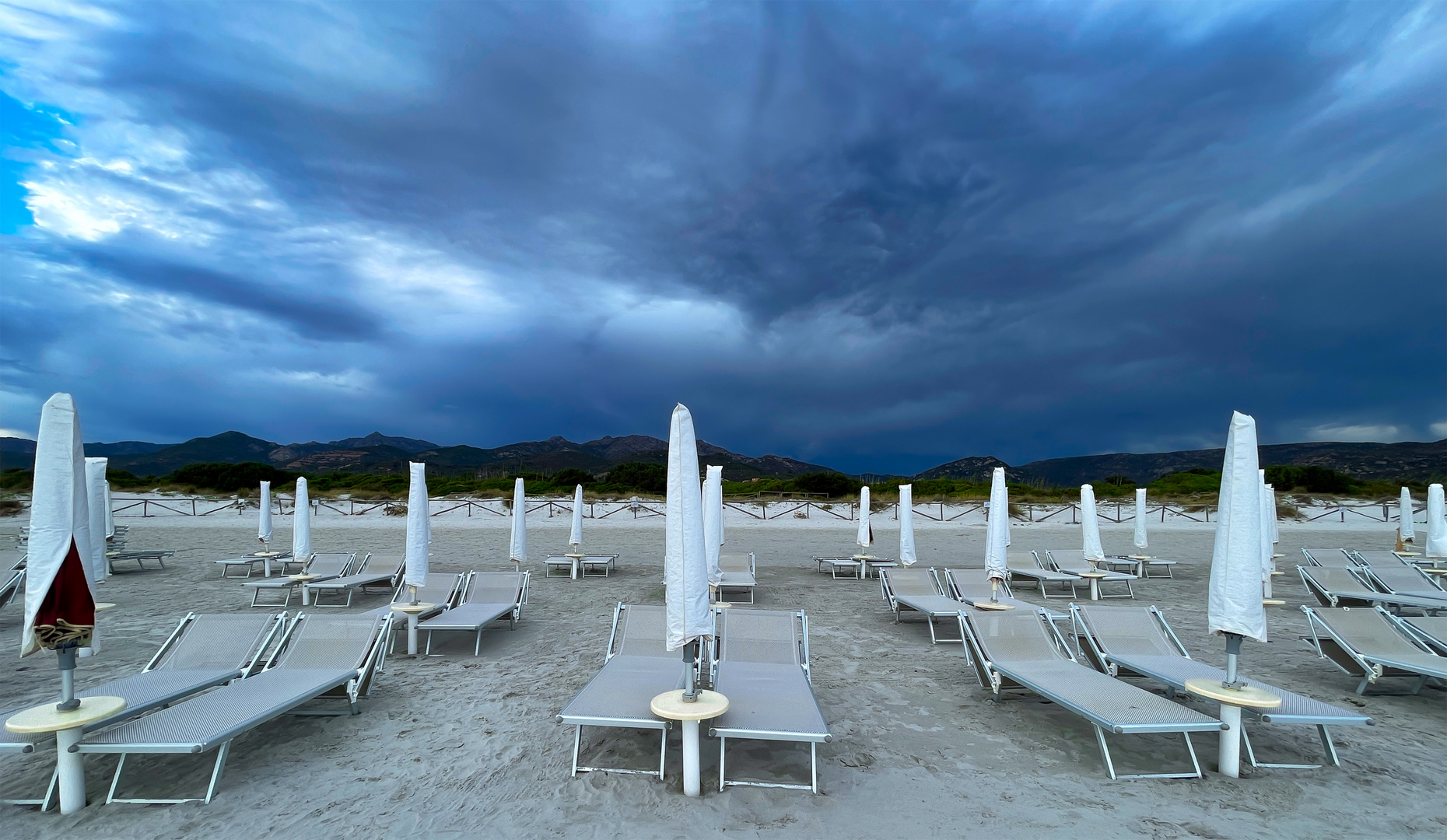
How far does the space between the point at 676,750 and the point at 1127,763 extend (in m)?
3.05

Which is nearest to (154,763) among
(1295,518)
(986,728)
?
(986,728)

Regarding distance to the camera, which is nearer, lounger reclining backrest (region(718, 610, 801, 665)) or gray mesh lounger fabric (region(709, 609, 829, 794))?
gray mesh lounger fabric (region(709, 609, 829, 794))

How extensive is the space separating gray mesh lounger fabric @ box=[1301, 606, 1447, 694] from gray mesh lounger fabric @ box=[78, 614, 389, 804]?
838 centimetres

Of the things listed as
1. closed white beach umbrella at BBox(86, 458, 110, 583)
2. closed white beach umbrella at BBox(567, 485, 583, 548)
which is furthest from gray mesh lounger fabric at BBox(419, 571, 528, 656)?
closed white beach umbrella at BBox(86, 458, 110, 583)

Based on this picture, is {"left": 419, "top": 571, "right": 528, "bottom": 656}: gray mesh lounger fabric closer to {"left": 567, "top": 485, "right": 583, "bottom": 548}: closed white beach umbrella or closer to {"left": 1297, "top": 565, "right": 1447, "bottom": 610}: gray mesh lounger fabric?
{"left": 567, "top": 485, "right": 583, "bottom": 548}: closed white beach umbrella

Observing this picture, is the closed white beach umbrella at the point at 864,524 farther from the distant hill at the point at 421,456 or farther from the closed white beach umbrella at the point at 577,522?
the distant hill at the point at 421,456

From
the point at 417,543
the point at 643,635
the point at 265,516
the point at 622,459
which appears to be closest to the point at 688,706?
the point at 643,635

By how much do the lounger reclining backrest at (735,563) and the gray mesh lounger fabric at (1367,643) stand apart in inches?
280

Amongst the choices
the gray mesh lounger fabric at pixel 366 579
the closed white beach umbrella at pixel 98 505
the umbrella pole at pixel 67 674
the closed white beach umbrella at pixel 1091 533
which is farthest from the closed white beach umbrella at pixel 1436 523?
the closed white beach umbrella at pixel 98 505

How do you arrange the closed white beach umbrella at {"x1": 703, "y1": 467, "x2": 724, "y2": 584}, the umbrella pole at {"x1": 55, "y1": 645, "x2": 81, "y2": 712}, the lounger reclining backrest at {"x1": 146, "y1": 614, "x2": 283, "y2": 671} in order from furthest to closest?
the closed white beach umbrella at {"x1": 703, "y1": 467, "x2": 724, "y2": 584} < the lounger reclining backrest at {"x1": 146, "y1": 614, "x2": 283, "y2": 671} < the umbrella pole at {"x1": 55, "y1": 645, "x2": 81, "y2": 712}

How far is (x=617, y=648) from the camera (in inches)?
227

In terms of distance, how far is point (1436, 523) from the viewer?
1059cm

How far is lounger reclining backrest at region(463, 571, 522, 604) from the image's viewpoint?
828cm

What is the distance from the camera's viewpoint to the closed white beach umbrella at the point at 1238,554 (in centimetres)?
414
